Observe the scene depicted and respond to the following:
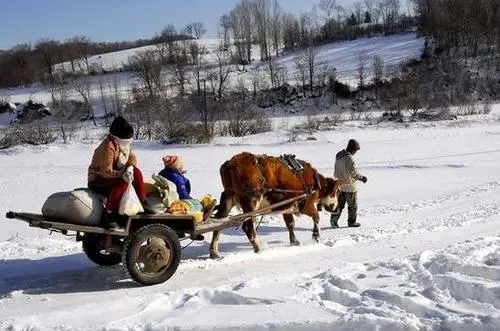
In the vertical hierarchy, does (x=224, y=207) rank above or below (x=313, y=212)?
above

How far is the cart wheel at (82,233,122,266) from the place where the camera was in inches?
313

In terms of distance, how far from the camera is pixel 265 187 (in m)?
8.92

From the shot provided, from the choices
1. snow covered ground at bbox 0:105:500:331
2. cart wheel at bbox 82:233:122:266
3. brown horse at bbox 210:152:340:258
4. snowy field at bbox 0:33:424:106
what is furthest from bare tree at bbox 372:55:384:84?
cart wheel at bbox 82:233:122:266

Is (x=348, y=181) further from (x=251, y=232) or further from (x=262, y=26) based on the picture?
(x=262, y=26)

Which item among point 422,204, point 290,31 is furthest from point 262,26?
point 422,204

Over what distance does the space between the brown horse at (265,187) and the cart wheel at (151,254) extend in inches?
49.2

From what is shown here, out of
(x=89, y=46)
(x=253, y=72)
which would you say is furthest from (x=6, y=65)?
(x=253, y=72)

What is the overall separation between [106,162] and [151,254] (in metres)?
1.25

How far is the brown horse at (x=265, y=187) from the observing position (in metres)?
8.73

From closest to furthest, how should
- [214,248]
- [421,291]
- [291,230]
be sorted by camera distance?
1. [421,291]
2. [214,248]
3. [291,230]

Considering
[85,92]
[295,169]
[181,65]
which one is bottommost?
[295,169]

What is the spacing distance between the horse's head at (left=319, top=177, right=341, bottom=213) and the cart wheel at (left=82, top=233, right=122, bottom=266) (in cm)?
374

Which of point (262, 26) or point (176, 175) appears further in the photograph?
point (262, 26)

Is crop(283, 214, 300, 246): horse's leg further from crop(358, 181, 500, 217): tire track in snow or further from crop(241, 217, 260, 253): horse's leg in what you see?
crop(358, 181, 500, 217): tire track in snow
